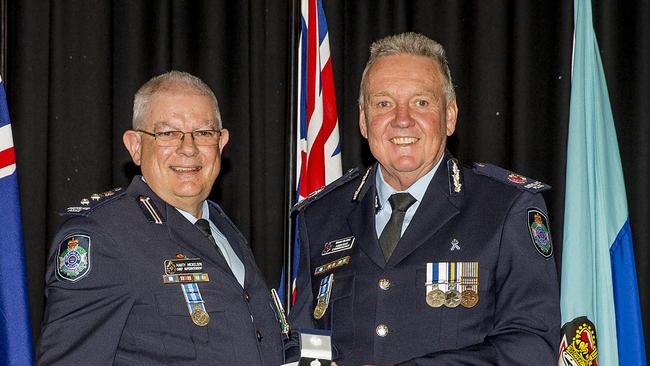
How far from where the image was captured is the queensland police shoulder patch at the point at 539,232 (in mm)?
2453

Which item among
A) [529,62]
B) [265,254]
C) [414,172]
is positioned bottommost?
[265,254]

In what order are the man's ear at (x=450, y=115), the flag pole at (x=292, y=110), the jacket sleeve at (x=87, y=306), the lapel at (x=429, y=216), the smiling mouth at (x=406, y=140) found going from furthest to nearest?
the flag pole at (x=292, y=110) → the man's ear at (x=450, y=115) → the smiling mouth at (x=406, y=140) → the lapel at (x=429, y=216) → the jacket sleeve at (x=87, y=306)

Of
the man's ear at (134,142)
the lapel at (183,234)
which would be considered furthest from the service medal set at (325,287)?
the man's ear at (134,142)

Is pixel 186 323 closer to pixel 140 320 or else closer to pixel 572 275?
pixel 140 320

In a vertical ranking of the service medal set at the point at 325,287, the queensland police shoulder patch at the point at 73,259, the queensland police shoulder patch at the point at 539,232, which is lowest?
the service medal set at the point at 325,287

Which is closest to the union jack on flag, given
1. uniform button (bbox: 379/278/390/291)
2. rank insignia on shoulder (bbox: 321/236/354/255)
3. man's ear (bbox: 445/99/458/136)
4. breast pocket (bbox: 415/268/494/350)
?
rank insignia on shoulder (bbox: 321/236/354/255)

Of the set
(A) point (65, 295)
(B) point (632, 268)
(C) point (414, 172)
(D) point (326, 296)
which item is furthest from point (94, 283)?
(B) point (632, 268)

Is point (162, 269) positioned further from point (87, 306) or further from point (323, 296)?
point (323, 296)

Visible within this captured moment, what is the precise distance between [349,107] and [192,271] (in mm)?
2027

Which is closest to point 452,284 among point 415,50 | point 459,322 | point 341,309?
point 459,322

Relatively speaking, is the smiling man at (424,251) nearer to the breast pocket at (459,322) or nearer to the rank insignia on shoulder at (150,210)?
the breast pocket at (459,322)

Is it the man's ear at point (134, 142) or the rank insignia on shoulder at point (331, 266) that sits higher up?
the man's ear at point (134, 142)

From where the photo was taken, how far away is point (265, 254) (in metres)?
4.52

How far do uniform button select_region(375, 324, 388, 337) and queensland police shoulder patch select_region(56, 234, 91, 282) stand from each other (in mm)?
875
